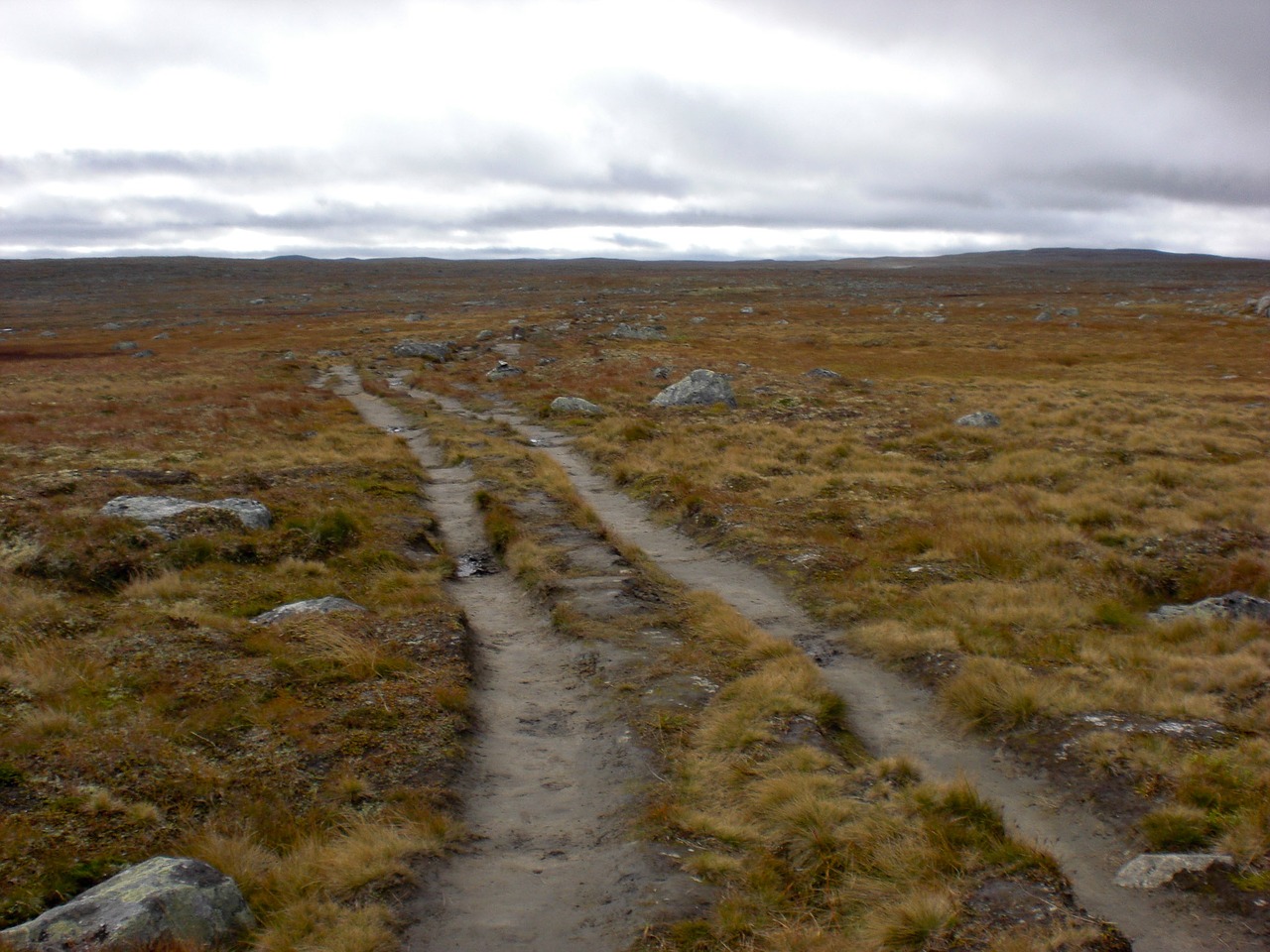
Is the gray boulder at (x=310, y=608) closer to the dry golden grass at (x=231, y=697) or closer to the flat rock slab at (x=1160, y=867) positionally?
the dry golden grass at (x=231, y=697)

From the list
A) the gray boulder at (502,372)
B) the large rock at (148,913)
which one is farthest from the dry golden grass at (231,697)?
the gray boulder at (502,372)

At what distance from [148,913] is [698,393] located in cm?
3033

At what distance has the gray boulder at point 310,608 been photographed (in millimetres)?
11320

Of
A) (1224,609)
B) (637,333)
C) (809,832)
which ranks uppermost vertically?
(637,333)

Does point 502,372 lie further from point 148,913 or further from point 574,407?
point 148,913

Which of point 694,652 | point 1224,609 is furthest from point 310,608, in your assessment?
point 1224,609

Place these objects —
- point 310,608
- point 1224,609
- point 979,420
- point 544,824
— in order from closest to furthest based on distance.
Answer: point 544,824
point 1224,609
point 310,608
point 979,420

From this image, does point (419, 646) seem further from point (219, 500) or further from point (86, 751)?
point (219, 500)

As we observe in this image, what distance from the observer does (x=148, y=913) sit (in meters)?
5.37

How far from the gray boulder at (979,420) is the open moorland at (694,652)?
0.41 meters

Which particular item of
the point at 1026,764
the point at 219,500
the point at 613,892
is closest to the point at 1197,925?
the point at 1026,764

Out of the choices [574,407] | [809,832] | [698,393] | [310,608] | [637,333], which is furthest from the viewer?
[637,333]

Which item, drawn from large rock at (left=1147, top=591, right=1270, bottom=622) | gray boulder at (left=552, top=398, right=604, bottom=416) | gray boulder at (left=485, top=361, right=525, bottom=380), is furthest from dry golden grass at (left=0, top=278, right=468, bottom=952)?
gray boulder at (left=485, top=361, right=525, bottom=380)

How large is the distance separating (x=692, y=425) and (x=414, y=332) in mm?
52644
